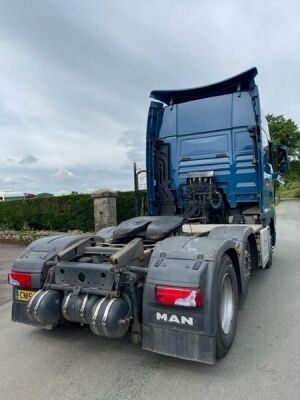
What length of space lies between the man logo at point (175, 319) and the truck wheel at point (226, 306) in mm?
291

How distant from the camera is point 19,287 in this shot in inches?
144

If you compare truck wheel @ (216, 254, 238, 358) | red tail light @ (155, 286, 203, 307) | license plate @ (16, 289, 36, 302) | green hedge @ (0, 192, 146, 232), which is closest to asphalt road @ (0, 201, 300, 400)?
truck wheel @ (216, 254, 238, 358)

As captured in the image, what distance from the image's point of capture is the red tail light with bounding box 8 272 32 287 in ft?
11.7

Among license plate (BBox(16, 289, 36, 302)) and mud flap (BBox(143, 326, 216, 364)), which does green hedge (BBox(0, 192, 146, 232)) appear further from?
A: mud flap (BBox(143, 326, 216, 364))

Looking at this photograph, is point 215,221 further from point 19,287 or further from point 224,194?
point 19,287

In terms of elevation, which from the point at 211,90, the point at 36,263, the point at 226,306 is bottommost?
the point at 226,306

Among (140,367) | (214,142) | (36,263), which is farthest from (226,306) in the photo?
(214,142)

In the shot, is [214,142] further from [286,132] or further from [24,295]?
[286,132]

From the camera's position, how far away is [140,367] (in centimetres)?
310

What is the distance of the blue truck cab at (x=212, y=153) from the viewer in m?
5.77

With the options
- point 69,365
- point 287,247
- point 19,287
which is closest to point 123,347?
point 69,365

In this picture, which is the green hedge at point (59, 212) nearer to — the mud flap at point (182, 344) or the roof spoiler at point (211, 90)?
the roof spoiler at point (211, 90)

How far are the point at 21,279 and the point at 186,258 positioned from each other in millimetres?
1818

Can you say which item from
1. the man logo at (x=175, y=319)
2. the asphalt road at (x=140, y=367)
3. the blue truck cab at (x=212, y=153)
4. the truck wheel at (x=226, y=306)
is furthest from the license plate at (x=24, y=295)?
the blue truck cab at (x=212, y=153)
